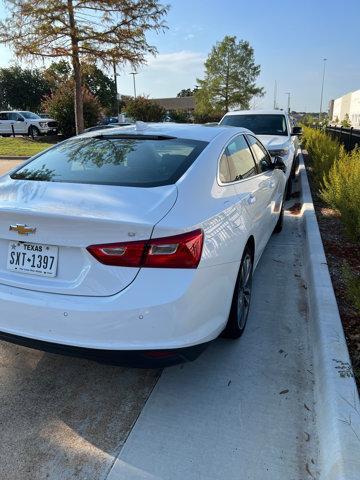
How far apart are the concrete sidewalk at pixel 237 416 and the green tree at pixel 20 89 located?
223 ft

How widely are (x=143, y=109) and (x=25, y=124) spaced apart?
25.5ft

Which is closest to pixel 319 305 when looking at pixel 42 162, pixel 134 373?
pixel 134 373

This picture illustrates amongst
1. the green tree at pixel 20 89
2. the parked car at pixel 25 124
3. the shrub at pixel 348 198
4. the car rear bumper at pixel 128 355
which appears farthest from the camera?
the green tree at pixel 20 89

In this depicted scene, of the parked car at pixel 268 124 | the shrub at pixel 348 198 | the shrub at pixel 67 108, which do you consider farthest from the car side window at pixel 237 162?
the shrub at pixel 67 108

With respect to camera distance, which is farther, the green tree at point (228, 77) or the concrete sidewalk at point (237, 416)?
the green tree at point (228, 77)

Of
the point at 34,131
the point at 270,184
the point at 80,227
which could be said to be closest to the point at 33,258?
the point at 80,227

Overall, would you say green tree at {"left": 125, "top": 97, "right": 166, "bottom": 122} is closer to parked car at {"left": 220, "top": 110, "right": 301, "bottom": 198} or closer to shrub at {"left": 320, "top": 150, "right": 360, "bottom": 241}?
parked car at {"left": 220, "top": 110, "right": 301, "bottom": 198}

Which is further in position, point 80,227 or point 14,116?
point 14,116

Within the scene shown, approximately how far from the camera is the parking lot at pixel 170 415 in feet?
7.50

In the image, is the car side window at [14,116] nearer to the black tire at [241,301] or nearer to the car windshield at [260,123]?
the car windshield at [260,123]

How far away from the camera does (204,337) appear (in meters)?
2.57

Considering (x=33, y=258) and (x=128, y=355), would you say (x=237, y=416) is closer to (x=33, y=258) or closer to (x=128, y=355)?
(x=128, y=355)

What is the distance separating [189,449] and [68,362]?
47.8 inches

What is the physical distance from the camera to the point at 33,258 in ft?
8.22
